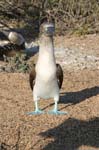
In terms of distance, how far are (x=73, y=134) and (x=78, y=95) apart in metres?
1.60

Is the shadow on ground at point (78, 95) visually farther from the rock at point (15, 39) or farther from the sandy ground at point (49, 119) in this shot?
the rock at point (15, 39)

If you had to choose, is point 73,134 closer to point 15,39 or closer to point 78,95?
point 78,95

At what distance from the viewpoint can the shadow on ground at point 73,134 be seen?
6.32m

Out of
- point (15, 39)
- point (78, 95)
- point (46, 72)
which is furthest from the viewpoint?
point (15, 39)

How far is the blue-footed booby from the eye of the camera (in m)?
6.85

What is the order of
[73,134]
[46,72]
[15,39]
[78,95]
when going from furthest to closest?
[15,39], [78,95], [46,72], [73,134]

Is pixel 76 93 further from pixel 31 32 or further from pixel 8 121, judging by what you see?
pixel 31 32

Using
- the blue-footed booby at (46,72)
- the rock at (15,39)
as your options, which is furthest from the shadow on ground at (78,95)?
the rock at (15,39)

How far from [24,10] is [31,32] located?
3.40 ft

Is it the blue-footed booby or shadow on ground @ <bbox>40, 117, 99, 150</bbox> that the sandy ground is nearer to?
shadow on ground @ <bbox>40, 117, 99, 150</bbox>

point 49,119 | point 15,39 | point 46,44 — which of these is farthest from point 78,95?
point 15,39

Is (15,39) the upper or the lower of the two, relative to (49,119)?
lower

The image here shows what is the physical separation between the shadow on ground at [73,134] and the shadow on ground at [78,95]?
84 centimetres

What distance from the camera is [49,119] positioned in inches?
271
